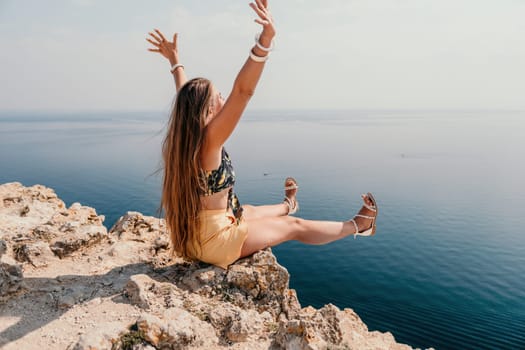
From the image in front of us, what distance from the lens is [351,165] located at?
183ft

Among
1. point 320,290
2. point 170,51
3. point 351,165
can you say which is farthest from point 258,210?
point 351,165

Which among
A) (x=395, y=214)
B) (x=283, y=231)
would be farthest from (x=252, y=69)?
(x=395, y=214)

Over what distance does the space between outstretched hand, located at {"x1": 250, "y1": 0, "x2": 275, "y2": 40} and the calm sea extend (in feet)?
10.9

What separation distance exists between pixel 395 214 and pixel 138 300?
31033mm

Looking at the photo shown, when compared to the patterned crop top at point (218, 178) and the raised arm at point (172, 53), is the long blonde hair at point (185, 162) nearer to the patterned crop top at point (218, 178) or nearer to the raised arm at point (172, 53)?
the patterned crop top at point (218, 178)

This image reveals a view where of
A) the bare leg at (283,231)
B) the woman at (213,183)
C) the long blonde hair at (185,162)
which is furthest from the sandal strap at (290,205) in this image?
the long blonde hair at (185,162)

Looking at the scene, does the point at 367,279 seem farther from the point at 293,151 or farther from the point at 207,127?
the point at 293,151

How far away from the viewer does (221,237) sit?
18.1ft

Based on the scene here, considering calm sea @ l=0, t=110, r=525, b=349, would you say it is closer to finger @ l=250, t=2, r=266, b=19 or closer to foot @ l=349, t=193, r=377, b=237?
finger @ l=250, t=2, r=266, b=19

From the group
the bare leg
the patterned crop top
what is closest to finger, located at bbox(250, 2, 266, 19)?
the patterned crop top

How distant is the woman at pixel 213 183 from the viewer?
4.15 metres

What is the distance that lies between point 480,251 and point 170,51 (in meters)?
27.7

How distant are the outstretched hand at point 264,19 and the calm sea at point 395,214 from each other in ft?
10.9

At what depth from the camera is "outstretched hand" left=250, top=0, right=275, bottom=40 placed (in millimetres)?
3934
